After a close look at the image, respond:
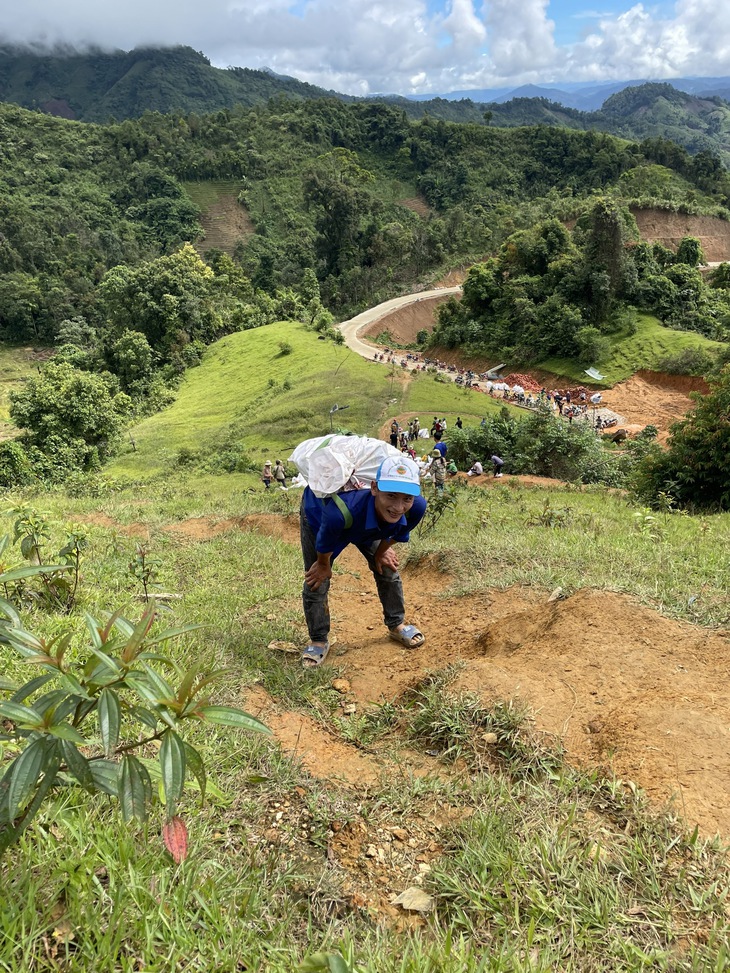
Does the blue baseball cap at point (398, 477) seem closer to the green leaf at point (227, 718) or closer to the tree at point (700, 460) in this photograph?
the green leaf at point (227, 718)

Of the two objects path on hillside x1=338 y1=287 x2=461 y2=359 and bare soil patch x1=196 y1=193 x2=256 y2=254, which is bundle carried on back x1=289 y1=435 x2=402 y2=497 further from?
bare soil patch x1=196 y1=193 x2=256 y2=254

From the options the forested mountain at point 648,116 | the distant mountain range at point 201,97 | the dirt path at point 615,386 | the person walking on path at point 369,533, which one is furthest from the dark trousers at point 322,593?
the distant mountain range at point 201,97

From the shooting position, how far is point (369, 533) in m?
3.26

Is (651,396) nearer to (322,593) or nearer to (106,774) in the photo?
(322,593)

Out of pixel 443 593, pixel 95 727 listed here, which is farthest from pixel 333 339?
pixel 95 727

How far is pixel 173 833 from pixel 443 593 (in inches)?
133

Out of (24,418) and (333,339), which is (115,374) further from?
(24,418)

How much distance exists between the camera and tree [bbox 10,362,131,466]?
17328 millimetres

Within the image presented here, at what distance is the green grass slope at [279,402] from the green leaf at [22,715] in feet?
56.3

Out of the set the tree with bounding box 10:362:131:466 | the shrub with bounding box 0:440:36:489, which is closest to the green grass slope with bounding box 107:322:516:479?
the tree with bounding box 10:362:131:466

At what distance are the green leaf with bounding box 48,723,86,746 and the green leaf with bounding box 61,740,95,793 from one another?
0.02 m

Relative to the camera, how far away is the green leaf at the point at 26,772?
1.03 metres

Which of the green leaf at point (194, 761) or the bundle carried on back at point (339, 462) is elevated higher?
the green leaf at point (194, 761)

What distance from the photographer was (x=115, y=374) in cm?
3145
